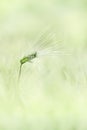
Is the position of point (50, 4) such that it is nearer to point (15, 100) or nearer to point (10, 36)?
point (10, 36)

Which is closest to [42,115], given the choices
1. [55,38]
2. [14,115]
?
[14,115]

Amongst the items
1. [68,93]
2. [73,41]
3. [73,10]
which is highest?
[73,10]

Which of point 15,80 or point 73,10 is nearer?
point 15,80

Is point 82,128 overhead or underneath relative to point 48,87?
underneath

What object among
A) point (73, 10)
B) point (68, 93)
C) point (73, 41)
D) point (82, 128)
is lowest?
point (82, 128)

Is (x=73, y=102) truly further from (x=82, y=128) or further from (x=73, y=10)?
(x=73, y=10)

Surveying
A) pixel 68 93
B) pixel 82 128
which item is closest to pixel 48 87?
pixel 68 93
